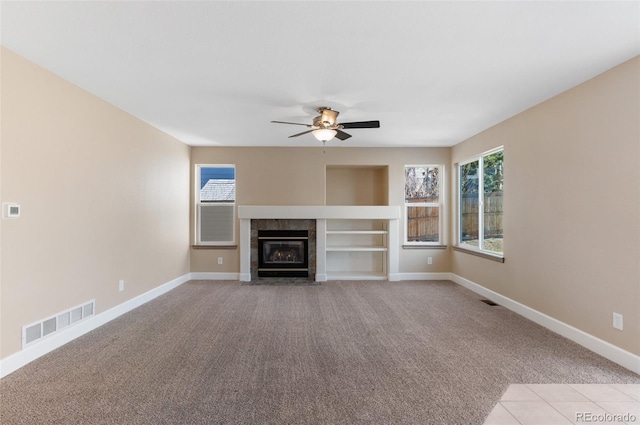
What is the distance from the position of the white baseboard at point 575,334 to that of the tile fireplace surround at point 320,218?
1784mm

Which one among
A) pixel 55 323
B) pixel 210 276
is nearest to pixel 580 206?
pixel 55 323

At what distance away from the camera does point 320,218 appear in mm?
5812

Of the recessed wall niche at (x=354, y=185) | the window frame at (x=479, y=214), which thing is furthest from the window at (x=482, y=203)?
the recessed wall niche at (x=354, y=185)

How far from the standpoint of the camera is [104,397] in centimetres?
214

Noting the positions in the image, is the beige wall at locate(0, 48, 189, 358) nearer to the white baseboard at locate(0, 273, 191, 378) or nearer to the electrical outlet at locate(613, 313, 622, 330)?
the white baseboard at locate(0, 273, 191, 378)

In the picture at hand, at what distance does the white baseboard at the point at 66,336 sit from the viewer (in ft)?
8.07

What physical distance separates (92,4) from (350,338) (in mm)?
3264

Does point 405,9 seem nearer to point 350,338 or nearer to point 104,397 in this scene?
point 350,338

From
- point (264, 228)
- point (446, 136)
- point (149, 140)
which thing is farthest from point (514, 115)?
point (149, 140)

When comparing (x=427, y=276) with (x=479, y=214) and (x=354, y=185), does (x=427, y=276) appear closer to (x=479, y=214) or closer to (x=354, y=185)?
(x=479, y=214)

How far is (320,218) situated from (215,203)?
6.77ft

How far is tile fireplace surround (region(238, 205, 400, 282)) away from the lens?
575 cm

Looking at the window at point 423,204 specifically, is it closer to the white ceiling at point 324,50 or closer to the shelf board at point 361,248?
the shelf board at point 361,248

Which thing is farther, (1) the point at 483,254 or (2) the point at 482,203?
(2) the point at 482,203
